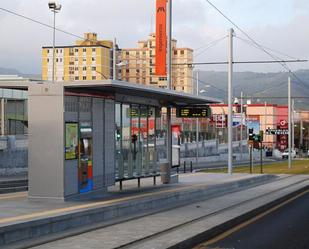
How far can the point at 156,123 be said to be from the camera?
2300 centimetres

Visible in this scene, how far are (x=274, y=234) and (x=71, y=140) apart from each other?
578 centimetres

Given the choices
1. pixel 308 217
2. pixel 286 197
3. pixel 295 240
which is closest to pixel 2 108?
pixel 286 197

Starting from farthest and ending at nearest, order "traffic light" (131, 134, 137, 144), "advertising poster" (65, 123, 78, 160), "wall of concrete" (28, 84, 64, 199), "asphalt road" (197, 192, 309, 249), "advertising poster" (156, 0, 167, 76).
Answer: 1. "advertising poster" (156, 0, 167, 76)
2. "traffic light" (131, 134, 137, 144)
3. "advertising poster" (65, 123, 78, 160)
4. "wall of concrete" (28, 84, 64, 199)
5. "asphalt road" (197, 192, 309, 249)

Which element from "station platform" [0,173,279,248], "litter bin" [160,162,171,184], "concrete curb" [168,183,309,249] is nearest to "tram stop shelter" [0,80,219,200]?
"station platform" [0,173,279,248]

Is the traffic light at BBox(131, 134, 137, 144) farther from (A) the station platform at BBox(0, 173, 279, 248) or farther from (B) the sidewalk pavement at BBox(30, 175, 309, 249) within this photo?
(B) the sidewalk pavement at BBox(30, 175, 309, 249)

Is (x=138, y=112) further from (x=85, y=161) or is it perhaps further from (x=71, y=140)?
(x=71, y=140)

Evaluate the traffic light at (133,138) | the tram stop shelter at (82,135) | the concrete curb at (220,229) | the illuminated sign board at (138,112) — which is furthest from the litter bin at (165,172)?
the concrete curb at (220,229)

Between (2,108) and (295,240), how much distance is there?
43009 mm

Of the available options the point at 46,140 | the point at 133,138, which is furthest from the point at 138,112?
the point at 46,140

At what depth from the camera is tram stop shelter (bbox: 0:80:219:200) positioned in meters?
15.4

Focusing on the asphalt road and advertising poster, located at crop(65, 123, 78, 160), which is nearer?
the asphalt road

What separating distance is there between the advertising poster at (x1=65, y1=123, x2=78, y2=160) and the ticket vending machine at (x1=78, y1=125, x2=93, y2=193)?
336mm

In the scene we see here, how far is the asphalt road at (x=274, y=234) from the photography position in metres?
11.3

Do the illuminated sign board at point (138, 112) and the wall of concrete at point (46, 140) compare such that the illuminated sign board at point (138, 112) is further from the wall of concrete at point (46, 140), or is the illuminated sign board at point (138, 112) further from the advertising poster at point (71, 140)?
the wall of concrete at point (46, 140)
